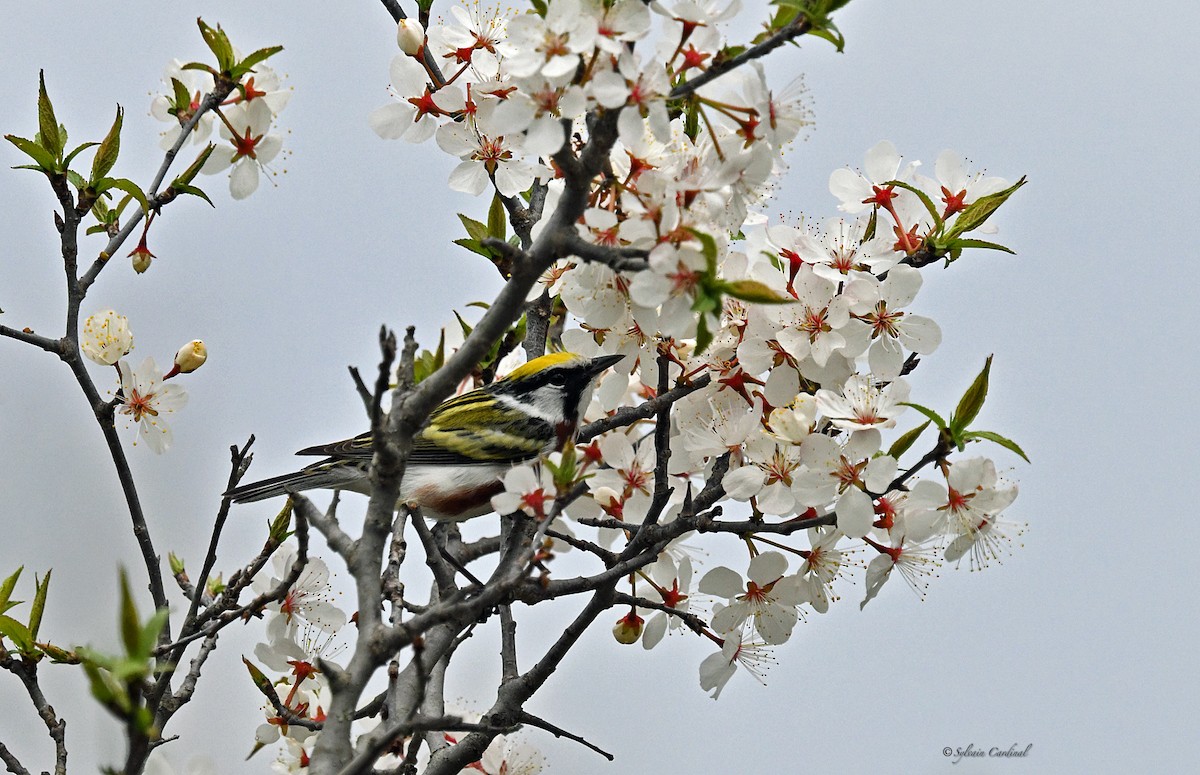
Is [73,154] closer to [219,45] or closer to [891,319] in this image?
[219,45]

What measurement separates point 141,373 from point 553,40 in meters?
2.68

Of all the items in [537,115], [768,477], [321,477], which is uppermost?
[321,477]

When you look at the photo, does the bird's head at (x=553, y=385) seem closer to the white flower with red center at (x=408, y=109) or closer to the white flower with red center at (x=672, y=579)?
the white flower with red center at (x=672, y=579)

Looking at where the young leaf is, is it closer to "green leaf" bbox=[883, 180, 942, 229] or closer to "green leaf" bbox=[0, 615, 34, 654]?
"green leaf" bbox=[883, 180, 942, 229]

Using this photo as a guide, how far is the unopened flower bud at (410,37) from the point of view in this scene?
3.63m

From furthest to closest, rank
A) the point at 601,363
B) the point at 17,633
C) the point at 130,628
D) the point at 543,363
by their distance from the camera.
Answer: the point at 543,363 < the point at 601,363 < the point at 17,633 < the point at 130,628

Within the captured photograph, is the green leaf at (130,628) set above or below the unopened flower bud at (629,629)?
below

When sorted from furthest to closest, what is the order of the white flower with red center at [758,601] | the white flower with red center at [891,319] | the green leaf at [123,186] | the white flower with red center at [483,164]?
the green leaf at [123,186], the white flower with red center at [483,164], the white flower with red center at [758,601], the white flower with red center at [891,319]

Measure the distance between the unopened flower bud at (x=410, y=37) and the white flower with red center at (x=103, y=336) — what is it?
160cm

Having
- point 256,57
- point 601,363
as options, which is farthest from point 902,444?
point 256,57

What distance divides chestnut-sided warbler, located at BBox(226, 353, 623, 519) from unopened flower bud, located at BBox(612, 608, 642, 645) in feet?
2.53

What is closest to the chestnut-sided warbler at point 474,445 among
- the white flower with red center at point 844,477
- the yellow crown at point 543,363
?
the yellow crown at point 543,363

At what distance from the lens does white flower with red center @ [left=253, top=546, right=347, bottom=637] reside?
3.93 metres

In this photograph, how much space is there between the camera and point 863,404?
313 cm
